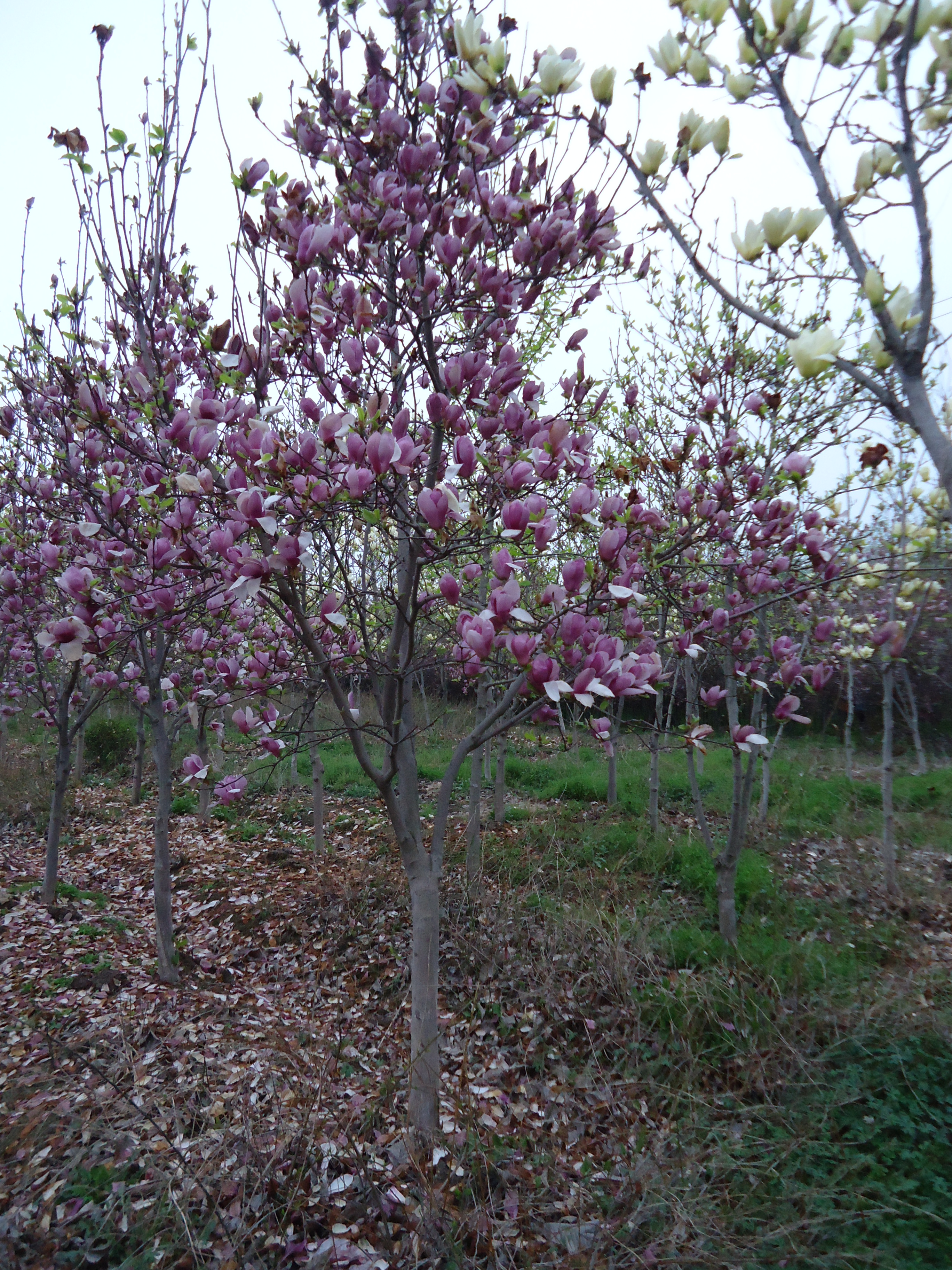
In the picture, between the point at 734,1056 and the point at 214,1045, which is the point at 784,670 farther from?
the point at 214,1045

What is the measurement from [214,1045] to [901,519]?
260 inches

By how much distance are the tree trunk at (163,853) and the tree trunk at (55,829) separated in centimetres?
121

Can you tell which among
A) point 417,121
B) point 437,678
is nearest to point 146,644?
point 417,121

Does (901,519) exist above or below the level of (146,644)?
above

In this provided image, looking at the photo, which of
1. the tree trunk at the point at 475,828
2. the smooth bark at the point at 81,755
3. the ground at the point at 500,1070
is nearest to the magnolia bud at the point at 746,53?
the ground at the point at 500,1070

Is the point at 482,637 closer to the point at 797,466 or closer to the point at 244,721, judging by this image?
the point at 244,721

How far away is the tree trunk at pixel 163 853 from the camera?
4062 millimetres

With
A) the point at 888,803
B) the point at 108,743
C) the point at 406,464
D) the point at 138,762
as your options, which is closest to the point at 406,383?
the point at 406,464

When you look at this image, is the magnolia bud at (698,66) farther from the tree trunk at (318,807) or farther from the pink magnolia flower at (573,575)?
the tree trunk at (318,807)

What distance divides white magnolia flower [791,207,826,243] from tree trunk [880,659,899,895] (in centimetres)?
458

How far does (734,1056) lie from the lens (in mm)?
3146

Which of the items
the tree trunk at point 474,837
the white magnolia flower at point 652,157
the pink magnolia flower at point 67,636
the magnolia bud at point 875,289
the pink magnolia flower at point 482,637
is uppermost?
the white magnolia flower at point 652,157

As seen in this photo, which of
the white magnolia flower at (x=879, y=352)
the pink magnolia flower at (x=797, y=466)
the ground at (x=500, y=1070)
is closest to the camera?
the white magnolia flower at (x=879, y=352)

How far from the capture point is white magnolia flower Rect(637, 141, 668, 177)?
4.83ft
